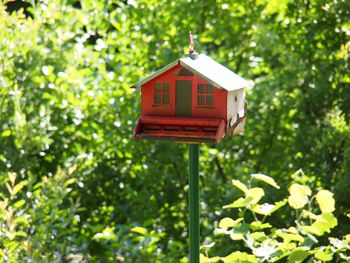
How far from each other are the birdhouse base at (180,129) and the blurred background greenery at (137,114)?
1.40m

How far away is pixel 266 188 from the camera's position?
4.73 m

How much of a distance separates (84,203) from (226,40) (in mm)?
1260

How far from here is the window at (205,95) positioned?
3.35 metres

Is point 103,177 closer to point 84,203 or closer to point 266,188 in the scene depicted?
point 84,203

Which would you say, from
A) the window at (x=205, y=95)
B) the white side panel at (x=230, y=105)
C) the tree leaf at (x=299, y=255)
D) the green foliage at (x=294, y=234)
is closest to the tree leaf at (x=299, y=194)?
the green foliage at (x=294, y=234)

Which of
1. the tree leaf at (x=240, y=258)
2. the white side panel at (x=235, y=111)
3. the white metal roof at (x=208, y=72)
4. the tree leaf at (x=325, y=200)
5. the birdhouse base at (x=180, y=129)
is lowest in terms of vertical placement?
the tree leaf at (x=240, y=258)

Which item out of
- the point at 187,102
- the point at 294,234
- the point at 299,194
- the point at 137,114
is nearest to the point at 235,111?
the point at 187,102

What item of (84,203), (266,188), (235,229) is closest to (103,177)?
(84,203)

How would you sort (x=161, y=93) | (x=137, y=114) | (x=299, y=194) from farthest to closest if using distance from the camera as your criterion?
(x=137, y=114) → (x=299, y=194) → (x=161, y=93)

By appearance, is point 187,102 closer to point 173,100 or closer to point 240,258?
point 173,100

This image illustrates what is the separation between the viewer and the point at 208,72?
331cm

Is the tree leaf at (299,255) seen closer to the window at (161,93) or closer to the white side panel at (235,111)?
the white side panel at (235,111)

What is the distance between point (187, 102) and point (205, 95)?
7 centimetres

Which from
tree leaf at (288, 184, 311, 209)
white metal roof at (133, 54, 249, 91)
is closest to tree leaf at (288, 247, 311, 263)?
tree leaf at (288, 184, 311, 209)
